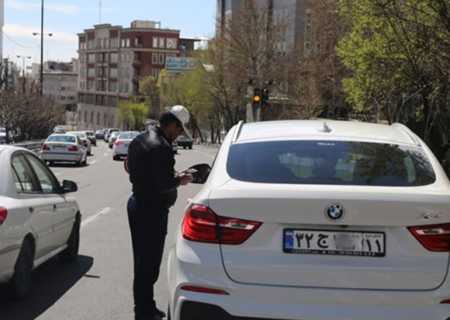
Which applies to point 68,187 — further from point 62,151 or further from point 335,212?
point 62,151

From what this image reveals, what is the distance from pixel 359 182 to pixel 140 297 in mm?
2472

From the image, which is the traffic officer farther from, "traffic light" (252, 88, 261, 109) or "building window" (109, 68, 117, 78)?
"building window" (109, 68, 117, 78)

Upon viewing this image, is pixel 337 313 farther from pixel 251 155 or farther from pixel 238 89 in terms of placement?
pixel 238 89

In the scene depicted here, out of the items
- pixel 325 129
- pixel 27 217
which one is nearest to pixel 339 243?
pixel 325 129

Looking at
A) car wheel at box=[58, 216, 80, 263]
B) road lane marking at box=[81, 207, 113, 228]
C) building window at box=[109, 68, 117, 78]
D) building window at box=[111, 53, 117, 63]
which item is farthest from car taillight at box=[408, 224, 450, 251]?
building window at box=[109, 68, 117, 78]

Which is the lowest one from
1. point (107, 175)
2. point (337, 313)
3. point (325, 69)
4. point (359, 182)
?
point (107, 175)

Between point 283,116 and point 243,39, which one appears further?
point 243,39

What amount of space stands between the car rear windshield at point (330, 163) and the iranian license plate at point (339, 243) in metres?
0.40

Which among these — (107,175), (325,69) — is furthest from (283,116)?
(107,175)

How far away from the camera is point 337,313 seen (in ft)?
13.4

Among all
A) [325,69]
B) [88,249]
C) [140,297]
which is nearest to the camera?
[140,297]

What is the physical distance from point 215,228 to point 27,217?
3.07 metres

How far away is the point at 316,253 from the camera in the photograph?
4152 mm

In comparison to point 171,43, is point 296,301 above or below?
below
